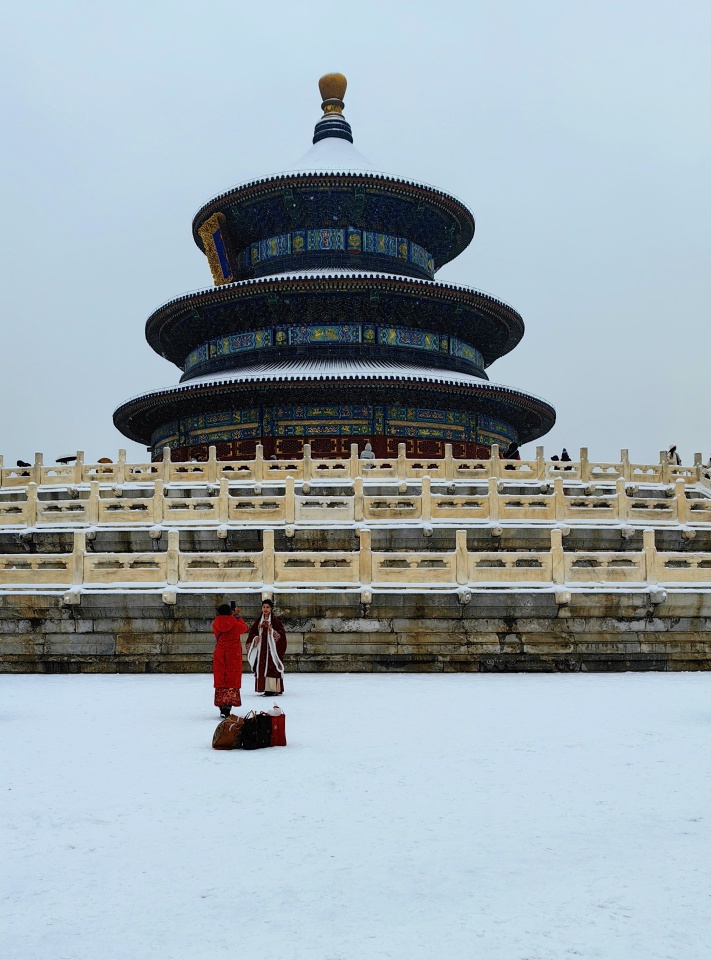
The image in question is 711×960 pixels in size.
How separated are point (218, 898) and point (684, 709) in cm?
761

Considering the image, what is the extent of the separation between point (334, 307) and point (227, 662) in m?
27.7

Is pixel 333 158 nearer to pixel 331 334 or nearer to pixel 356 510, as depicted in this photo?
pixel 331 334

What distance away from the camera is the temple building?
116 feet

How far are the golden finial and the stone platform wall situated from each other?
35.4 meters

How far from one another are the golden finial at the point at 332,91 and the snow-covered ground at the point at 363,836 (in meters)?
39.1

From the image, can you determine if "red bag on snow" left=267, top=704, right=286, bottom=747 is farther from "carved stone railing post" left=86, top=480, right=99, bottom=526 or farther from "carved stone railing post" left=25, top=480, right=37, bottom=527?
"carved stone railing post" left=25, top=480, right=37, bottom=527

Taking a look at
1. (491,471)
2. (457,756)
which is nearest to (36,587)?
(457,756)

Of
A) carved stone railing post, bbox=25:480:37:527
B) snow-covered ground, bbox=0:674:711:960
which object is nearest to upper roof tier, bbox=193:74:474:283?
carved stone railing post, bbox=25:480:37:527

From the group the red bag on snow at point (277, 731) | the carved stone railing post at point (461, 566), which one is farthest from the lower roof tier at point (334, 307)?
the red bag on snow at point (277, 731)

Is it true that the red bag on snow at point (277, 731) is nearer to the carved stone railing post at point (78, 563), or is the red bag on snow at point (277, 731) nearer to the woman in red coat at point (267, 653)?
the woman in red coat at point (267, 653)

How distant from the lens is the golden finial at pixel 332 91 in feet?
148

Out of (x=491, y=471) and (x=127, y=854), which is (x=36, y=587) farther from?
(x=491, y=471)

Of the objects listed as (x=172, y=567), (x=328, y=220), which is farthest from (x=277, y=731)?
(x=328, y=220)

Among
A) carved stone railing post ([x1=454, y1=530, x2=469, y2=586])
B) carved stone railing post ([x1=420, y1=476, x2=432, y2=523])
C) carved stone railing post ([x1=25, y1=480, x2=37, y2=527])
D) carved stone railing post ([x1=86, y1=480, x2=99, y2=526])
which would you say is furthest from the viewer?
carved stone railing post ([x1=25, y1=480, x2=37, y2=527])
